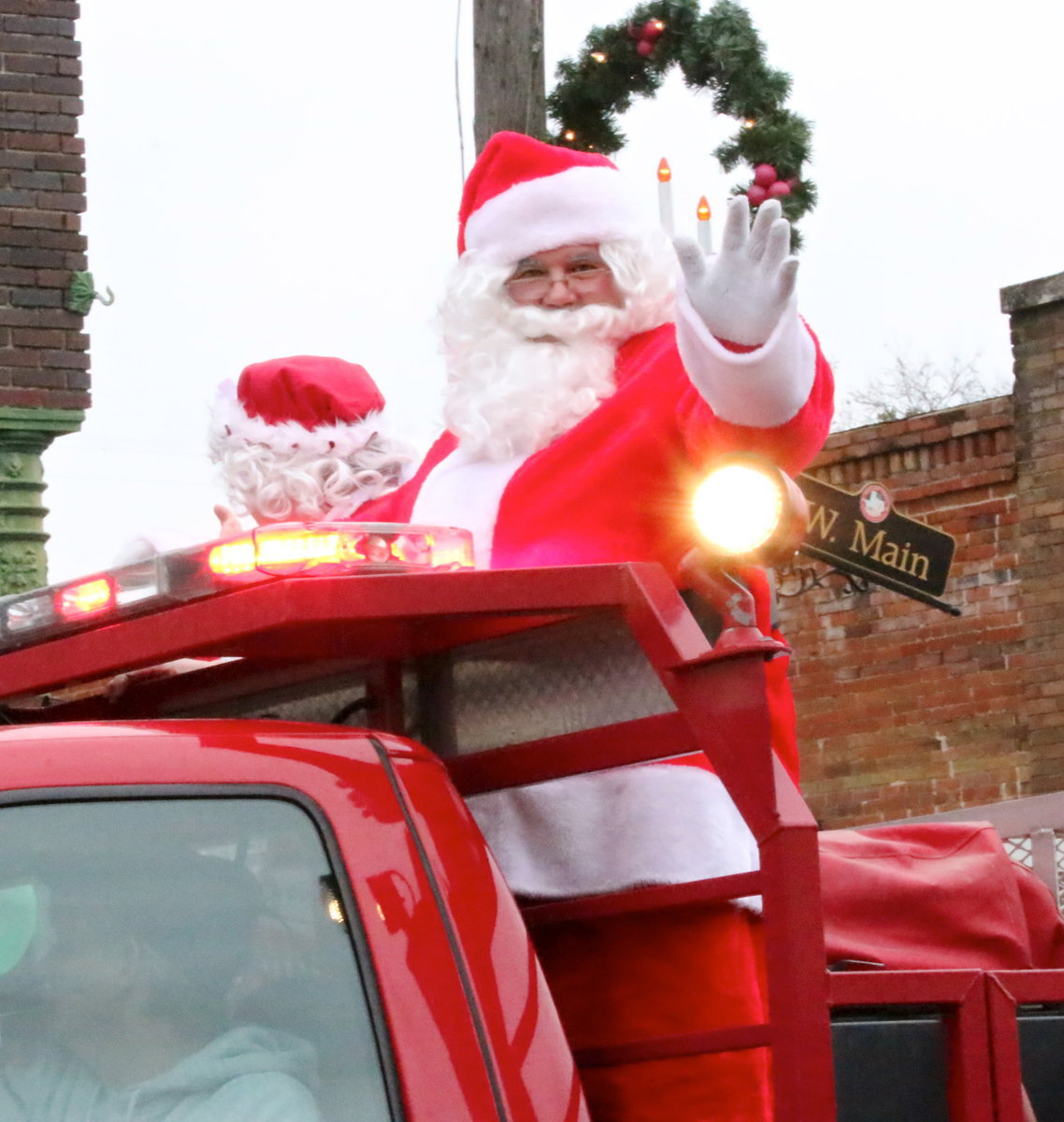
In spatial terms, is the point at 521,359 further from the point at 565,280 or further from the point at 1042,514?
the point at 1042,514

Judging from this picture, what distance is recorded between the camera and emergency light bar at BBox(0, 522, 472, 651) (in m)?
1.89

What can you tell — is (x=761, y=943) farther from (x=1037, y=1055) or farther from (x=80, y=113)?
(x=80, y=113)

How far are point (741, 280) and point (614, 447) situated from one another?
0.38 meters

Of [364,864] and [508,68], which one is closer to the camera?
[364,864]

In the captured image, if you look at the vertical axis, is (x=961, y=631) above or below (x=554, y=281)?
below

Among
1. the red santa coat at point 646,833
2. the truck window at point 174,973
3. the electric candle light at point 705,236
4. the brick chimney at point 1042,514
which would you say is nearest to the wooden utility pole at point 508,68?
the electric candle light at point 705,236

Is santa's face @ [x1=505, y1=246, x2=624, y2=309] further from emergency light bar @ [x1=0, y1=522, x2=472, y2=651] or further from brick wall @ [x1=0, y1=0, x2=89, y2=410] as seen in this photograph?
brick wall @ [x1=0, y1=0, x2=89, y2=410]

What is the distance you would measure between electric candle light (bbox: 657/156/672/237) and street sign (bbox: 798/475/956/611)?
514 cm

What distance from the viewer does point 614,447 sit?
2.64 meters

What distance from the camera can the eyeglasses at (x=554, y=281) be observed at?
309 cm

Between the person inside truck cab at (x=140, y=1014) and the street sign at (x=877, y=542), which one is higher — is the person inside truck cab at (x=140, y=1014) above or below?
below

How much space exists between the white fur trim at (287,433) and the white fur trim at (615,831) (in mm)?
1225

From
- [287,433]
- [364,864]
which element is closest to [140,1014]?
[364,864]

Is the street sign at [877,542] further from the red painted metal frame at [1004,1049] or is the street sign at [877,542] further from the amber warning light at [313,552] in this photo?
the amber warning light at [313,552]
